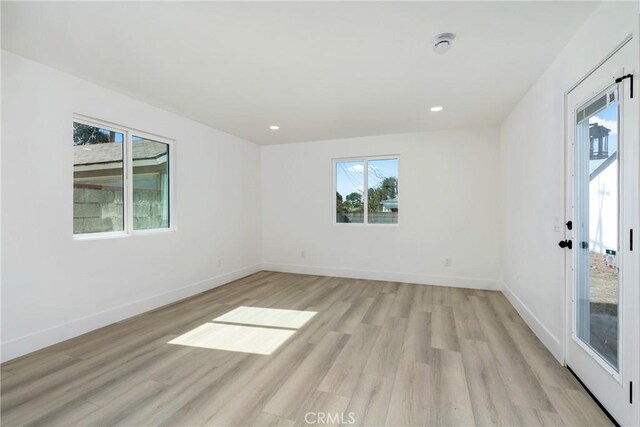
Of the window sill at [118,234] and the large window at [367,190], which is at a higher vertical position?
the large window at [367,190]

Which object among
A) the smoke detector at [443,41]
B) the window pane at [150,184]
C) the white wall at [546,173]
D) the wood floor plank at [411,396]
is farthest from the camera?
the window pane at [150,184]

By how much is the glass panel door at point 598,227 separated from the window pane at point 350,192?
11.1ft

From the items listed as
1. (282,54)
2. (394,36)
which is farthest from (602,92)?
(282,54)

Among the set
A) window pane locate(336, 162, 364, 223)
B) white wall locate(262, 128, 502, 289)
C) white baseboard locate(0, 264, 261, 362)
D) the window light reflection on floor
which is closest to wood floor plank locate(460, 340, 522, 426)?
the window light reflection on floor

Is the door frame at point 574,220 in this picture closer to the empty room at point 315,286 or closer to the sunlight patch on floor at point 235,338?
Result: the empty room at point 315,286

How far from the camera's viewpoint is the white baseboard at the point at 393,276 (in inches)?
178

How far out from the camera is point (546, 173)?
2.63 metres

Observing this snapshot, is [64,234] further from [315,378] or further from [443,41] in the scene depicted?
[443,41]

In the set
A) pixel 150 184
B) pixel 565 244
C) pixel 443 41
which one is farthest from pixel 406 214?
pixel 150 184

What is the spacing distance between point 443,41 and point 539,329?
2783mm

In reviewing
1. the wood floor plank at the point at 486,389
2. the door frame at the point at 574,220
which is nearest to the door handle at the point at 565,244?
the door frame at the point at 574,220

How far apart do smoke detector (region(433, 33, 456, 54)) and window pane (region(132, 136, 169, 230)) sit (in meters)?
3.49

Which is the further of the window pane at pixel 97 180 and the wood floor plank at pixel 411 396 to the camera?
the window pane at pixel 97 180

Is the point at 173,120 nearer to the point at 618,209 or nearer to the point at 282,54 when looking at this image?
the point at 282,54
